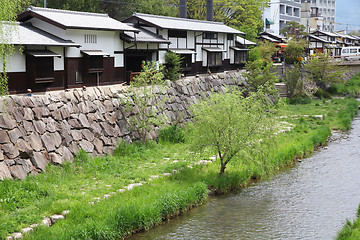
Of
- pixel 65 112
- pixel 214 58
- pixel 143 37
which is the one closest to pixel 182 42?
pixel 214 58

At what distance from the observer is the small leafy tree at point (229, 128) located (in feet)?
68.8

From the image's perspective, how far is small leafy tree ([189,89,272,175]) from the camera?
68.8 feet

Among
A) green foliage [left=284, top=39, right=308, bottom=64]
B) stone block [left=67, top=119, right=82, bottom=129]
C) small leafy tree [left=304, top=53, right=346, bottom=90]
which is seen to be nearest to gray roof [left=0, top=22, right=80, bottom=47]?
stone block [left=67, top=119, right=82, bottom=129]

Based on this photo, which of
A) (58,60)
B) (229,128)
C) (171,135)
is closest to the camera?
(229,128)

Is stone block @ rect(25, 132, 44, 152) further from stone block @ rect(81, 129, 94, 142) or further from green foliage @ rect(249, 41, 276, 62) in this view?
green foliage @ rect(249, 41, 276, 62)

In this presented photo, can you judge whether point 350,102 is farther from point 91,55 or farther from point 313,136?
point 91,55

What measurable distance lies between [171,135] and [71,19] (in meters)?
9.22

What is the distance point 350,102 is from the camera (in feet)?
160

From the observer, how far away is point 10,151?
18.2 m

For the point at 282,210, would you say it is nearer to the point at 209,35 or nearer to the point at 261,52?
the point at 209,35

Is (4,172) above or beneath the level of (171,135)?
above

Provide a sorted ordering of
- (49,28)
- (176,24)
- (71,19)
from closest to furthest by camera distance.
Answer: (49,28)
(71,19)
(176,24)

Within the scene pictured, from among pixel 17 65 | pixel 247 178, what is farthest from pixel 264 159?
pixel 17 65

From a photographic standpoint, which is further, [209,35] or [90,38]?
[209,35]
